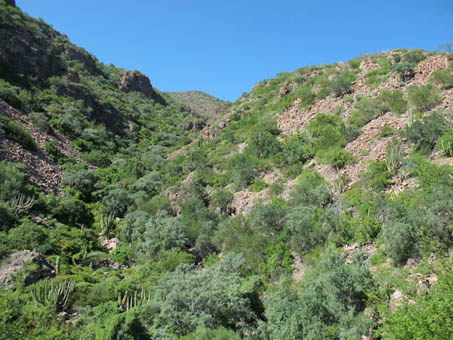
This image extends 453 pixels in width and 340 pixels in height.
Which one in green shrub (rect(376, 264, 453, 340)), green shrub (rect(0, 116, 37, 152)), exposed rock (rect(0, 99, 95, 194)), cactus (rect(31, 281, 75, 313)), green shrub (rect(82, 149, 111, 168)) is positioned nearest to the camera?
green shrub (rect(376, 264, 453, 340))

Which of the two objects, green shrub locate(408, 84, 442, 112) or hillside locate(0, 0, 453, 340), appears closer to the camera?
hillside locate(0, 0, 453, 340)

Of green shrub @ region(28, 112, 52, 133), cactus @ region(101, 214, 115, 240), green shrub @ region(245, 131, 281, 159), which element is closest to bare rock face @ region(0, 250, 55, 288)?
cactus @ region(101, 214, 115, 240)

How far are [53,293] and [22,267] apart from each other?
1767mm

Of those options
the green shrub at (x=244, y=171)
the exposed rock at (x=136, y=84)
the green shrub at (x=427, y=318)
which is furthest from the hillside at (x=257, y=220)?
the exposed rock at (x=136, y=84)

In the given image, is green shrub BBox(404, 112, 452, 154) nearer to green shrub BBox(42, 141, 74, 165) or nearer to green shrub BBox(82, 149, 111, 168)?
green shrub BBox(42, 141, 74, 165)

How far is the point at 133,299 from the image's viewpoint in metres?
11.1

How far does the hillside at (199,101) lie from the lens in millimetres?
59281

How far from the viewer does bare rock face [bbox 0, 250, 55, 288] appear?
1044 cm

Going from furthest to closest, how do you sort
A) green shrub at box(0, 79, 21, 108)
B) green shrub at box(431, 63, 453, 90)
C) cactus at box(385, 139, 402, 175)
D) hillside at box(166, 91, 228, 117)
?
hillside at box(166, 91, 228, 117) → green shrub at box(0, 79, 21, 108) → green shrub at box(431, 63, 453, 90) → cactus at box(385, 139, 402, 175)

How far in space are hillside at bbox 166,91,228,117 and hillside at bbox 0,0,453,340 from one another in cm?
3265

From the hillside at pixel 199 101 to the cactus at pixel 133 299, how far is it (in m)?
48.2

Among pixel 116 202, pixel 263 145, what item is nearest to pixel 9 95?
pixel 116 202

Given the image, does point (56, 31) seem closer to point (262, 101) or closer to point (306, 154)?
point (262, 101)

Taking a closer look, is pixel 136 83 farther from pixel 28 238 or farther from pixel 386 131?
pixel 386 131
